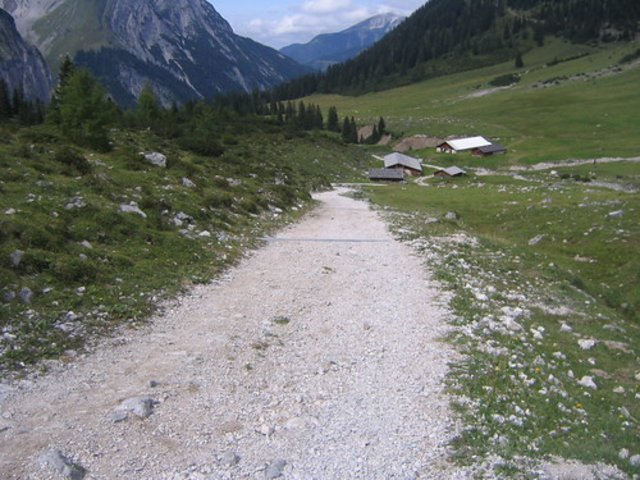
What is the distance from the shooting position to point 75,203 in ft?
56.5

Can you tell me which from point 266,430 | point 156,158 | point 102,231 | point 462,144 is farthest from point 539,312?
point 462,144

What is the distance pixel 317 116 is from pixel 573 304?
13484 cm

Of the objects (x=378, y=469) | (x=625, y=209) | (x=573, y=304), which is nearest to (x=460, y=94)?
(x=625, y=209)

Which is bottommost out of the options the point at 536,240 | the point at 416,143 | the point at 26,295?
the point at 416,143

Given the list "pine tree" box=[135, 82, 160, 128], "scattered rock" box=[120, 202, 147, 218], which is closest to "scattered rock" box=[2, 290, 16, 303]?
"scattered rock" box=[120, 202, 147, 218]

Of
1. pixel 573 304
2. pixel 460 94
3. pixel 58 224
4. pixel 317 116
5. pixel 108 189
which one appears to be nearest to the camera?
pixel 58 224

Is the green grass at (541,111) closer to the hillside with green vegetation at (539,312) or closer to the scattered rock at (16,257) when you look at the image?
the hillside with green vegetation at (539,312)

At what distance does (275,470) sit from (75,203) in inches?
535

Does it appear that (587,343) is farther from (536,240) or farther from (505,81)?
(505,81)

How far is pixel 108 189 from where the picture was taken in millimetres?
20297

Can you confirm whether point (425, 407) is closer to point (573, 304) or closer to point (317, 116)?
point (573, 304)

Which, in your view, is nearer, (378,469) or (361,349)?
(378,469)

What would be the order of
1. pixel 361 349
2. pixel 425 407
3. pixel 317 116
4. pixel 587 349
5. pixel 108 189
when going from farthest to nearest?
1. pixel 317 116
2. pixel 108 189
3. pixel 587 349
4. pixel 361 349
5. pixel 425 407

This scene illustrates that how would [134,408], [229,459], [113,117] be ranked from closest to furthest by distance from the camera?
[229,459] → [134,408] → [113,117]
